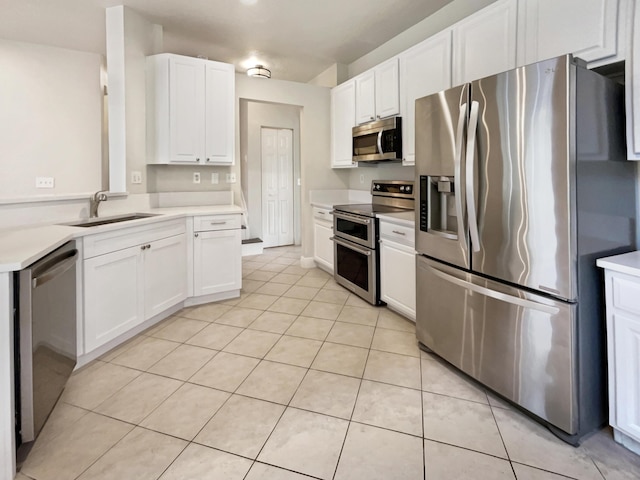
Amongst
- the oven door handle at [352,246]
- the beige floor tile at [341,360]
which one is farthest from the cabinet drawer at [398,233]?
the beige floor tile at [341,360]

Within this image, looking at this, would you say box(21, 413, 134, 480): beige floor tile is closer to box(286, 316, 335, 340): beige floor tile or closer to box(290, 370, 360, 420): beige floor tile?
box(290, 370, 360, 420): beige floor tile

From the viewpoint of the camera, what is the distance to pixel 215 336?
263cm

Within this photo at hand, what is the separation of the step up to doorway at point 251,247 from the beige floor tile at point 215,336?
2.76 metres

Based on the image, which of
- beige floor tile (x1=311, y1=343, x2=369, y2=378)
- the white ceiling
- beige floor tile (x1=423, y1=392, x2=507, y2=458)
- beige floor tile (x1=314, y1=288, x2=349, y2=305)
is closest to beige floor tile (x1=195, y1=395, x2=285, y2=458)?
beige floor tile (x1=311, y1=343, x2=369, y2=378)

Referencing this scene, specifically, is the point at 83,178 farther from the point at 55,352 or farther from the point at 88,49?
the point at 55,352

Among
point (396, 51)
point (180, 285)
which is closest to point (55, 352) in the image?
point (180, 285)

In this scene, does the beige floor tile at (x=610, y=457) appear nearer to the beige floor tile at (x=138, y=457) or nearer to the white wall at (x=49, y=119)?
the beige floor tile at (x=138, y=457)

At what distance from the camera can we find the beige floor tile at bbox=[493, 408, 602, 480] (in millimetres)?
1364

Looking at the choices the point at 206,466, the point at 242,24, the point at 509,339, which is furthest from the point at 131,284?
the point at 242,24

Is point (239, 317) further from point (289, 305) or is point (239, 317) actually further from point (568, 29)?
point (568, 29)

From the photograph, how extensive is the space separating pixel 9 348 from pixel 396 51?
13.2 feet

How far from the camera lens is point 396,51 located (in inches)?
149

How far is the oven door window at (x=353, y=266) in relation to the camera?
330 centimetres

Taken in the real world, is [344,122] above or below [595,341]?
above
